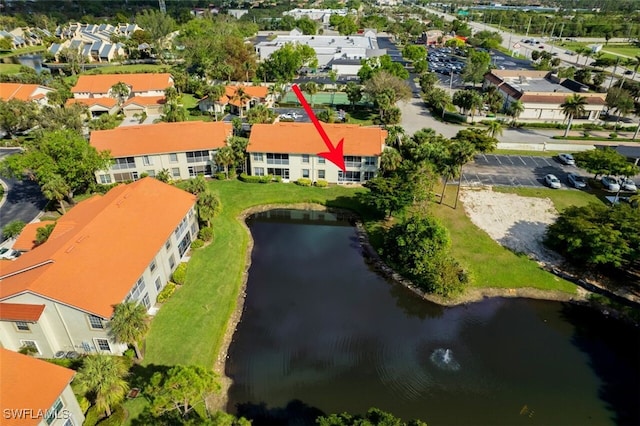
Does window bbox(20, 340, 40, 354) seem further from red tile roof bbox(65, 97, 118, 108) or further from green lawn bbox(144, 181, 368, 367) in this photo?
red tile roof bbox(65, 97, 118, 108)

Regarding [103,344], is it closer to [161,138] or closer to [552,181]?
[161,138]

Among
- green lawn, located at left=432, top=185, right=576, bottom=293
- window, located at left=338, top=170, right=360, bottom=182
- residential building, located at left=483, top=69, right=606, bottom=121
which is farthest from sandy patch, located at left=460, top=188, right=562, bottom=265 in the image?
residential building, located at left=483, top=69, right=606, bottom=121

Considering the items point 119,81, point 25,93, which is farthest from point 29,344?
point 119,81

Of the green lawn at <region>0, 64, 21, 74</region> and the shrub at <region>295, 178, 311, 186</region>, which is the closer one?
the shrub at <region>295, 178, 311, 186</region>

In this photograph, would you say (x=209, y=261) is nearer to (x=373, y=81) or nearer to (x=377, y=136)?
(x=377, y=136)

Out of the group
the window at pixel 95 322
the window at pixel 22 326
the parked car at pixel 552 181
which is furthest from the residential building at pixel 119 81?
the parked car at pixel 552 181

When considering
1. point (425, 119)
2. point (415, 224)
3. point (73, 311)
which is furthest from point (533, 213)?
point (73, 311)
